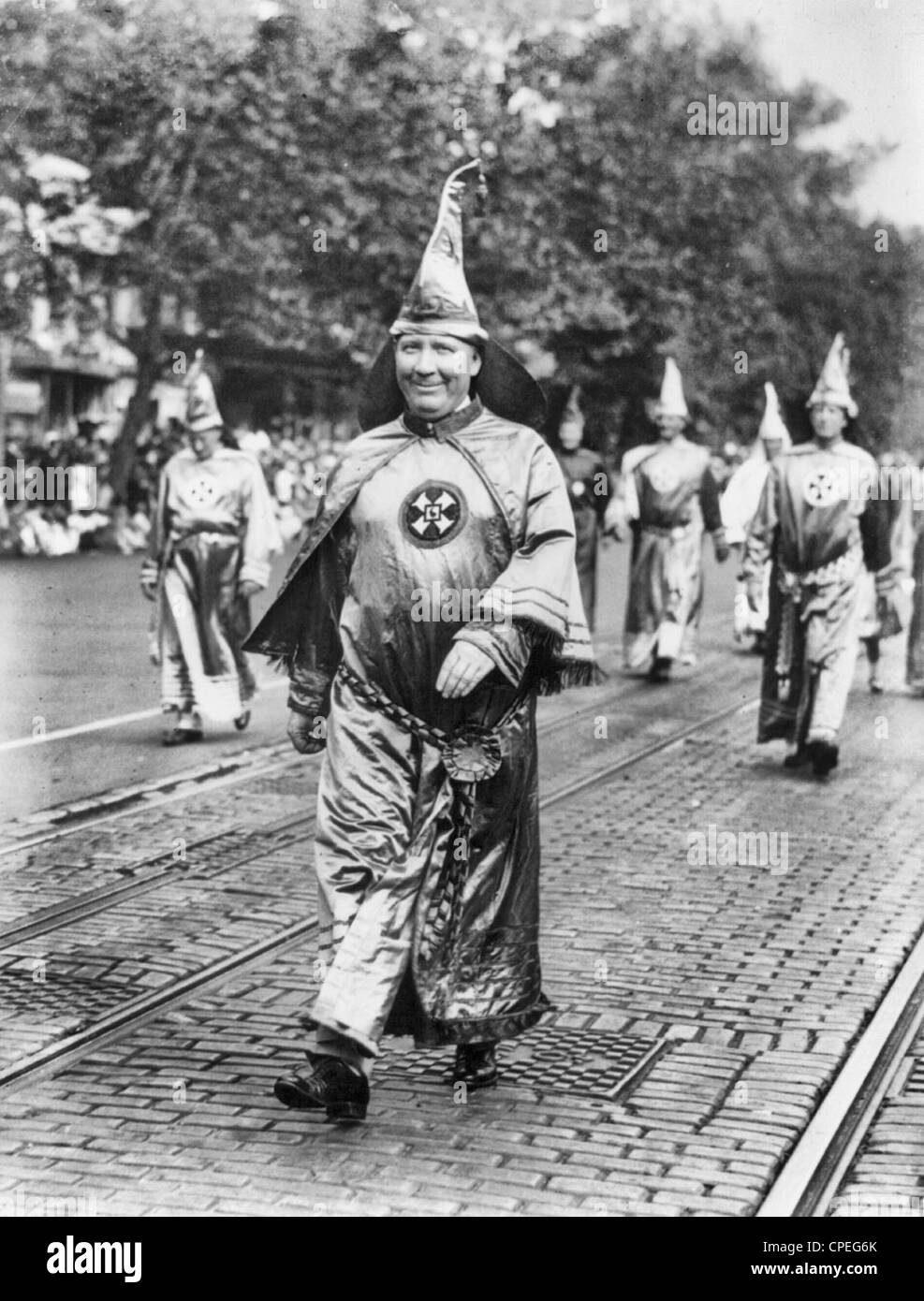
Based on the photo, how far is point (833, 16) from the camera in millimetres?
9156

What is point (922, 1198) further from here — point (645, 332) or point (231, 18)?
point (645, 332)

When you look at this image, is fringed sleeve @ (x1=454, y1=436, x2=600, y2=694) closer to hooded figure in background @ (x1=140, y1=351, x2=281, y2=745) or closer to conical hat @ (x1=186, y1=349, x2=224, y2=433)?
hooded figure in background @ (x1=140, y1=351, x2=281, y2=745)

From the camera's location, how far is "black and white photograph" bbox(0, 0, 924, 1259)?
536 centimetres

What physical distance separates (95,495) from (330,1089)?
2345 centimetres

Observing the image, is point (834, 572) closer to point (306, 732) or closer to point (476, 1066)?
point (306, 732)

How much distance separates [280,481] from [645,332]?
6.04 m

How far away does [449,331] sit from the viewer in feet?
18.8

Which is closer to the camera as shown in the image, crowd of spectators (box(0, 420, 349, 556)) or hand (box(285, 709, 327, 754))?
hand (box(285, 709, 327, 754))

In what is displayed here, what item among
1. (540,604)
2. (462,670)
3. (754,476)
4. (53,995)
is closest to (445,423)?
(540,604)

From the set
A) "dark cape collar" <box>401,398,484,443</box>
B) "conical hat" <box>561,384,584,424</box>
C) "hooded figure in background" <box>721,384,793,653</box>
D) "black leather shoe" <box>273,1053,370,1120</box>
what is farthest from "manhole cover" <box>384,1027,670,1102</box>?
"conical hat" <box>561,384,584,424</box>

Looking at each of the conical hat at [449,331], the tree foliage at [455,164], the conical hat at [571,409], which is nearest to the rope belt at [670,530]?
the conical hat at [571,409]

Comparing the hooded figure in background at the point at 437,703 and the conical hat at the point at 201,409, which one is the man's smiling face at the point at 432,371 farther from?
the conical hat at the point at 201,409

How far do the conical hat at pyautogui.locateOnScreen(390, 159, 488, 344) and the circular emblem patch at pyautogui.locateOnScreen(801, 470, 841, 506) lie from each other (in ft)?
19.1
